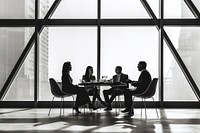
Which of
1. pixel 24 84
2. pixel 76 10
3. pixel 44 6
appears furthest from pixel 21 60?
pixel 76 10

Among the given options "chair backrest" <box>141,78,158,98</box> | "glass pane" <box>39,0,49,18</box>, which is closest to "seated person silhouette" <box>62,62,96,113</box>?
"chair backrest" <box>141,78,158,98</box>

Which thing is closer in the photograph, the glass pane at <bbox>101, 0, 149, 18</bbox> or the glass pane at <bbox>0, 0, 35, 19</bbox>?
the glass pane at <bbox>101, 0, 149, 18</bbox>

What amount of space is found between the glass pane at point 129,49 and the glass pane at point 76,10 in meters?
0.64

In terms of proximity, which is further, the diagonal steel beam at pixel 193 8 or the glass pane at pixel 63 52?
the glass pane at pixel 63 52

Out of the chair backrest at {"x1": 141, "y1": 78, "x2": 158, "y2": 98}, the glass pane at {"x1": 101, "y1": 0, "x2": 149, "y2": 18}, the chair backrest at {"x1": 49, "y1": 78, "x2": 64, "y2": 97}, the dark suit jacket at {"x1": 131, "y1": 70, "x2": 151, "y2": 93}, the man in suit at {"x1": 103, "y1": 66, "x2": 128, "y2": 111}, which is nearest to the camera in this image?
the chair backrest at {"x1": 141, "y1": 78, "x2": 158, "y2": 98}

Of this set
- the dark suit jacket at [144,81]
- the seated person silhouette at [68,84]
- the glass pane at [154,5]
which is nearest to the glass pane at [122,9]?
the glass pane at [154,5]

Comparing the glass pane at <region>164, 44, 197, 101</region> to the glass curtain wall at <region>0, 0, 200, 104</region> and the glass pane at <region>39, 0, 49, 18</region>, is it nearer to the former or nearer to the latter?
the glass curtain wall at <region>0, 0, 200, 104</region>

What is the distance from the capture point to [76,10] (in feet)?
32.7

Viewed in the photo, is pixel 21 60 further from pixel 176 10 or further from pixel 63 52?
pixel 176 10

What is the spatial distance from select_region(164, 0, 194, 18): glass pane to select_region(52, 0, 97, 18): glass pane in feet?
6.87

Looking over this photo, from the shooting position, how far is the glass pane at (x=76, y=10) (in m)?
9.89

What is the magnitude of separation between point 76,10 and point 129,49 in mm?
1923

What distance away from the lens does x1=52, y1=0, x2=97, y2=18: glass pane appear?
389 inches

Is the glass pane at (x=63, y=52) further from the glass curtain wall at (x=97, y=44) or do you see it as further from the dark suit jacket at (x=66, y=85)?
the dark suit jacket at (x=66, y=85)
